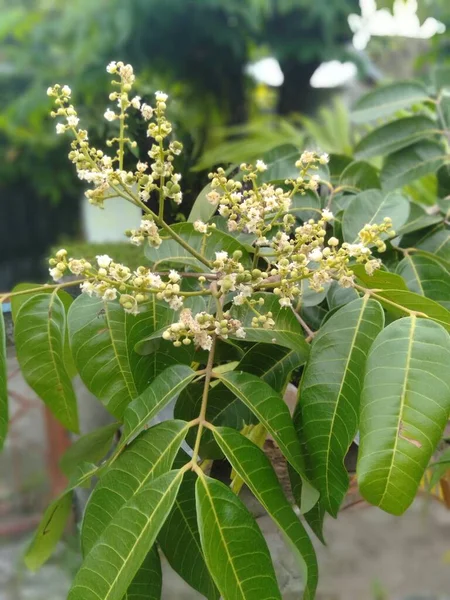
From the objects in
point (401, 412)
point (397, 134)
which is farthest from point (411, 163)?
point (401, 412)

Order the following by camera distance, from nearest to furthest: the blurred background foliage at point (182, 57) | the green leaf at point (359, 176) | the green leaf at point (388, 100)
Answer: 1. the green leaf at point (359, 176)
2. the green leaf at point (388, 100)
3. the blurred background foliage at point (182, 57)

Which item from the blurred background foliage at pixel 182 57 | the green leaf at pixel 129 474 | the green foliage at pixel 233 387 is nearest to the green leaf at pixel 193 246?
the green foliage at pixel 233 387

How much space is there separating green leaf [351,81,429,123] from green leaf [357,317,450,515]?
401 mm

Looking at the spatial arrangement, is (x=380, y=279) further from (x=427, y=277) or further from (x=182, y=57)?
(x=182, y=57)

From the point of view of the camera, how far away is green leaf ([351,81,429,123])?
2.05ft

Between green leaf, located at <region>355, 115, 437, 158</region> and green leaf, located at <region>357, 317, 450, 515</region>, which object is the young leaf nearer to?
green leaf, located at <region>357, 317, 450, 515</region>

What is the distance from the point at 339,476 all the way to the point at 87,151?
8.5 inches

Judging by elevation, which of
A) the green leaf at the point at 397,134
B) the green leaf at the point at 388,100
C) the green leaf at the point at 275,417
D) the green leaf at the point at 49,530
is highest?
the green leaf at the point at 388,100

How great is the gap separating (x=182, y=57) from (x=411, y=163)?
75.3 inches

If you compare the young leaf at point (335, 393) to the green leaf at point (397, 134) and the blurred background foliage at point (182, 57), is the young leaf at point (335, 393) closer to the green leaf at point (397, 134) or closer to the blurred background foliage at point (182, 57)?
the green leaf at point (397, 134)

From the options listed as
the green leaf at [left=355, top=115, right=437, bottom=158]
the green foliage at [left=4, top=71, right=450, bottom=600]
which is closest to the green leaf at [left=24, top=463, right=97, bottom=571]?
the green foliage at [left=4, top=71, right=450, bottom=600]

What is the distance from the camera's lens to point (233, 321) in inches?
12.2

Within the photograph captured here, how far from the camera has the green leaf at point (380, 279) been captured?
33 cm

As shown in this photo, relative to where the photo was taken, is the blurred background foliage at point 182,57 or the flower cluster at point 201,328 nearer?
the flower cluster at point 201,328
